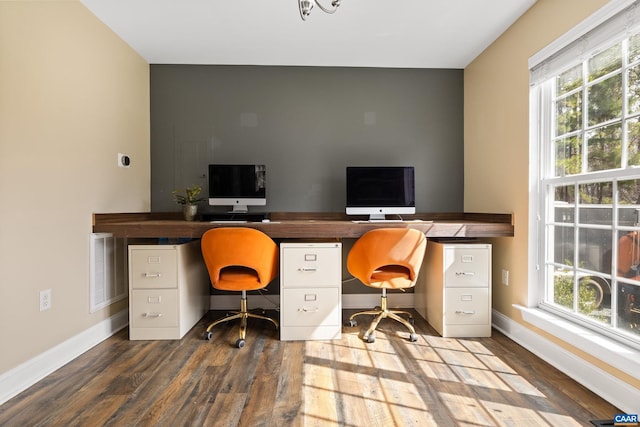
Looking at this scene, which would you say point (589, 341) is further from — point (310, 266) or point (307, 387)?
point (310, 266)

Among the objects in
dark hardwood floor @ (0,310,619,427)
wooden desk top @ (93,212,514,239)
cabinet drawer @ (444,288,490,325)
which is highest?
wooden desk top @ (93,212,514,239)

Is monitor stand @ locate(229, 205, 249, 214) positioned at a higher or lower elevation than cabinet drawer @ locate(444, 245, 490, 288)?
higher

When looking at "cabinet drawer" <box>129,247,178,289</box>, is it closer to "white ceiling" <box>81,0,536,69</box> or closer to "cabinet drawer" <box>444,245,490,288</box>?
"white ceiling" <box>81,0,536,69</box>

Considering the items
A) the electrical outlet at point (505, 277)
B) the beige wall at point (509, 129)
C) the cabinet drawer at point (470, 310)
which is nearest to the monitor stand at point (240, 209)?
the cabinet drawer at point (470, 310)

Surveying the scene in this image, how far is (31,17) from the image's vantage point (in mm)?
1920

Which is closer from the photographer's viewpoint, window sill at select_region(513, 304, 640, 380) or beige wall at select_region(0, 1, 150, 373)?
window sill at select_region(513, 304, 640, 380)

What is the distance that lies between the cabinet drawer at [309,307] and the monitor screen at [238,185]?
0.92m

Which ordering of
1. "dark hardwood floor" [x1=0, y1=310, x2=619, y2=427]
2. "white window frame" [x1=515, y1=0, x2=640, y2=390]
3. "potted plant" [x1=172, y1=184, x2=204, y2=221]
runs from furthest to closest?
"potted plant" [x1=172, y1=184, x2=204, y2=221] → "white window frame" [x1=515, y1=0, x2=640, y2=390] → "dark hardwood floor" [x1=0, y1=310, x2=619, y2=427]

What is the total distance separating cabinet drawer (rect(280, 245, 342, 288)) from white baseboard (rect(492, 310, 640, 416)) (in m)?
1.35

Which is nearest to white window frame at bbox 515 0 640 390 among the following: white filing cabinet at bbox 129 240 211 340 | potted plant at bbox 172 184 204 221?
white filing cabinet at bbox 129 240 211 340

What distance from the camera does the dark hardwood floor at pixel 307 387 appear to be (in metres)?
1.59

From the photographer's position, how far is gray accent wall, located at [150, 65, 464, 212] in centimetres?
325

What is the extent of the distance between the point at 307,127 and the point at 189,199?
4.18 feet

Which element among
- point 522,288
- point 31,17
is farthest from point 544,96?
point 31,17
